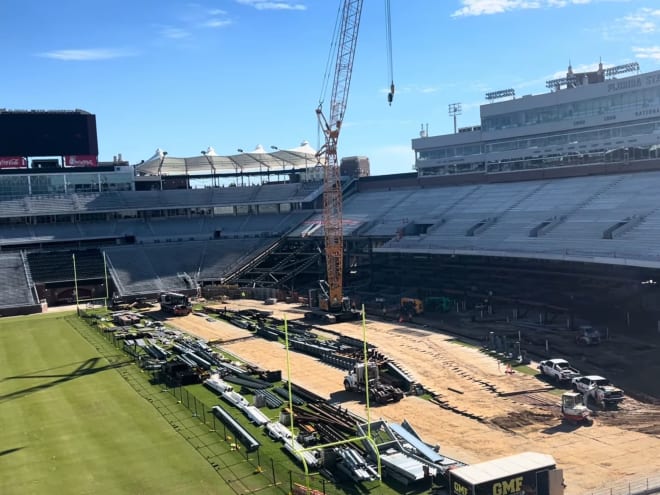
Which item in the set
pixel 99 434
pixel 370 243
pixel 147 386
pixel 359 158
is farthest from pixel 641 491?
pixel 359 158

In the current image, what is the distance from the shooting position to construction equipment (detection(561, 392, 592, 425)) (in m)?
25.0

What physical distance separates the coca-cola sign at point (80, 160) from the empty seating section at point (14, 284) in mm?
18306

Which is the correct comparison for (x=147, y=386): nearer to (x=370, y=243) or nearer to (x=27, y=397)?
(x=27, y=397)

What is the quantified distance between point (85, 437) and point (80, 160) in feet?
229

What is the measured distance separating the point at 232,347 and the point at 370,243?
98.4ft

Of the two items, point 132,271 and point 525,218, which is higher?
point 525,218

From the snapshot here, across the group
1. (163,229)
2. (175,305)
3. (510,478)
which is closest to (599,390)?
(510,478)

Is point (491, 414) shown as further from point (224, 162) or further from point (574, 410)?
point (224, 162)

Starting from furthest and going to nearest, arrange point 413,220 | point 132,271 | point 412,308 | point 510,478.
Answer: point 132,271
point 413,220
point 412,308
point 510,478

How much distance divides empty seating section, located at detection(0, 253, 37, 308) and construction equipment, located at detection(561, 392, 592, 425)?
56.2 metres

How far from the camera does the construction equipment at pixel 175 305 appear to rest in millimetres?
57125

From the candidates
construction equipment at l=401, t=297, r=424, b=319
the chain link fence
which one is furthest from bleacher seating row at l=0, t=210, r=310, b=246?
the chain link fence

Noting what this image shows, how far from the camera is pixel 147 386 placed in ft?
109

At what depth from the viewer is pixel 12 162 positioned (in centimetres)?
8381
